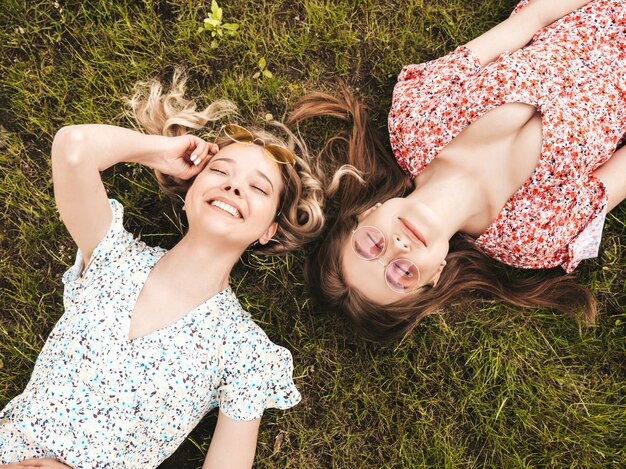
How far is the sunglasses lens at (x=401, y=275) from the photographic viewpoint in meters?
3.05

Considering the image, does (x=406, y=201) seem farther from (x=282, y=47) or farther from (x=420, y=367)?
(x=282, y=47)

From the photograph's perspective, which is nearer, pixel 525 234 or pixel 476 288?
pixel 525 234

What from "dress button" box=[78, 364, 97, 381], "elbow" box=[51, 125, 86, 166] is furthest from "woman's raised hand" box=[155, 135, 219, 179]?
"dress button" box=[78, 364, 97, 381]

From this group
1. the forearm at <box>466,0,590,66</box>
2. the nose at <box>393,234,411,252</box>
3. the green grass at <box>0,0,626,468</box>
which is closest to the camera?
the nose at <box>393,234,411,252</box>

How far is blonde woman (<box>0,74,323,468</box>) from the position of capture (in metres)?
3.07

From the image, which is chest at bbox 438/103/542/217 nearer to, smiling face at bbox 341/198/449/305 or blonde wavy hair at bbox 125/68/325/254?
smiling face at bbox 341/198/449/305

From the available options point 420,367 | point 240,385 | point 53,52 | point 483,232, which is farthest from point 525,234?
point 53,52

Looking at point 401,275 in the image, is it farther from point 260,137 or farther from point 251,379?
point 260,137

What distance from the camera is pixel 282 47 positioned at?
3.96m

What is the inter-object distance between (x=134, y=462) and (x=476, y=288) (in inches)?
99.1

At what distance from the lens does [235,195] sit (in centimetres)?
310

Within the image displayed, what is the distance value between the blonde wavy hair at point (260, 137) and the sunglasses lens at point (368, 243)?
561mm

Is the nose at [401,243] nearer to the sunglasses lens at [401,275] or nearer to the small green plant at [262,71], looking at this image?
the sunglasses lens at [401,275]

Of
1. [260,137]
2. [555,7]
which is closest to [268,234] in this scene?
[260,137]
